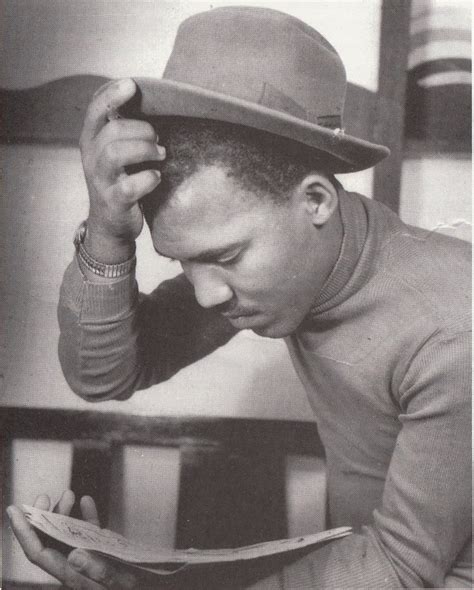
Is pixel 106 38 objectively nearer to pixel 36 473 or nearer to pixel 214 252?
pixel 214 252

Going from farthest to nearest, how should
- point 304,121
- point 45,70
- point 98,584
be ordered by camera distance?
point 45,70 < point 98,584 < point 304,121

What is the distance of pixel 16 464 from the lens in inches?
38.8

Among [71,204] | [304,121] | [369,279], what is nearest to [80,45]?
[71,204]

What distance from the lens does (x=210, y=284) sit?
787 mm

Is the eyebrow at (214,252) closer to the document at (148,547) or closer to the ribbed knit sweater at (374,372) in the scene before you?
the ribbed knit sweater at (374,372)

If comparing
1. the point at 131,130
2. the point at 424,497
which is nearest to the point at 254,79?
the point at 131,130

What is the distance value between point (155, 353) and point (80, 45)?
44cm

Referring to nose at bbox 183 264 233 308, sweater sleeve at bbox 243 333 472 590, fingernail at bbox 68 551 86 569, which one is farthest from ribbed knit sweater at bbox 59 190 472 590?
fingernail at bbox 68 551 86 569

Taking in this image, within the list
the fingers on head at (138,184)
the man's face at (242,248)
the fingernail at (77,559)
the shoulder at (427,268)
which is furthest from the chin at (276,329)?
the fingernail at (77,559)

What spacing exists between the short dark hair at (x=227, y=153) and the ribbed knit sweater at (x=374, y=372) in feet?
0.42

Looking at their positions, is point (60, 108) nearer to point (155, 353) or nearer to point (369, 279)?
point (155, 353)

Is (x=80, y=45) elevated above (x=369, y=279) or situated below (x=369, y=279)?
above

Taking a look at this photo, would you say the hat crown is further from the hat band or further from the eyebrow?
the eyebrow

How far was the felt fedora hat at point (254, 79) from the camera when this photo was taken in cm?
69
